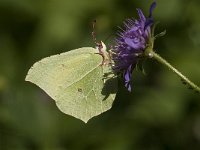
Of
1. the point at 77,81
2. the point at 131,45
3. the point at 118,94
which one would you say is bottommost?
the point at 118,94

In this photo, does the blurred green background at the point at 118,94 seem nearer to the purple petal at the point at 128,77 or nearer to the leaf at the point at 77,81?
the leaf at the point at 77,81

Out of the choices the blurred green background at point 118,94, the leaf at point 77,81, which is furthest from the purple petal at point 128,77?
the blurred green background at point 118,94

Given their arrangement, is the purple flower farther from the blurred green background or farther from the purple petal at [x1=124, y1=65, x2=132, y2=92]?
the blurred green background

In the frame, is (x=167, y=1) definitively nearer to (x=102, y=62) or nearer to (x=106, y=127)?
(x=106, y=127)

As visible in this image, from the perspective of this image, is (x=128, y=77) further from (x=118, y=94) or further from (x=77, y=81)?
(x=118, y=94)

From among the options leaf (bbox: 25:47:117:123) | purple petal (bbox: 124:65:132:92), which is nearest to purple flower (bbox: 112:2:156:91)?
purple petal (bbox: 124:65:132:92)

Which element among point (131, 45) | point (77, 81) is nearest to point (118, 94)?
point (77, 81)
